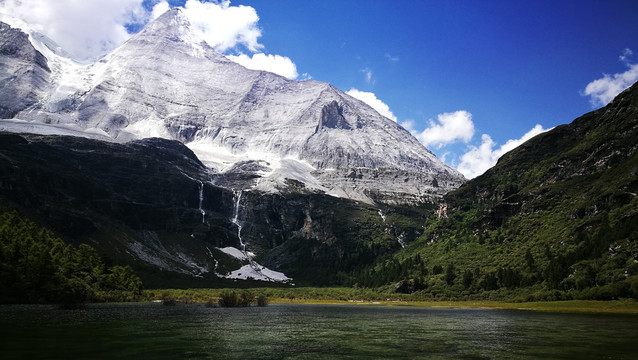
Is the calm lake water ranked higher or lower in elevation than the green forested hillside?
lower

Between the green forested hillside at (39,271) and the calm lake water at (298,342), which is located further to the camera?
the green forested hillside at (39,271)

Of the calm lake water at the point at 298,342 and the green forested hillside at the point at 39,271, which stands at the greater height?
the green forested hillside at the point at 39,271

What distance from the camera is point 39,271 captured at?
129 m

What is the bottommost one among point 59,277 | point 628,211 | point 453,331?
point 453,331

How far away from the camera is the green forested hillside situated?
120 meters

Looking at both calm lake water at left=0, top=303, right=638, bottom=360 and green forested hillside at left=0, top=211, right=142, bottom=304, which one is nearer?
calm lake water at left=0, top=303, right=638, bottom=360

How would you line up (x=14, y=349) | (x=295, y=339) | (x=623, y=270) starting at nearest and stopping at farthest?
1. (x=14, y=349)
2. (x=295, y=339)
3. (x=623, y=270)

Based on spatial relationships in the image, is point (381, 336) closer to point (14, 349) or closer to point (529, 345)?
point (529, 345)

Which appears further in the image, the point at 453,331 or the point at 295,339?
the point at 453,331

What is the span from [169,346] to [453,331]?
49791mm

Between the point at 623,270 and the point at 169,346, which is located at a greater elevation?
the point at 623,270

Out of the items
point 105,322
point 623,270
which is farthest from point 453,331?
point 623,270

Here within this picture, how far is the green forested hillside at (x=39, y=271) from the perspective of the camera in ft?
394

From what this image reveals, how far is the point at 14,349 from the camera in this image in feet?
156
